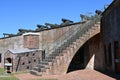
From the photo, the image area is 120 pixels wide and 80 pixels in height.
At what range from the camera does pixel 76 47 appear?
18.2 meters

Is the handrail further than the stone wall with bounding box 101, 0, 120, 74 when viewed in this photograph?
Yes

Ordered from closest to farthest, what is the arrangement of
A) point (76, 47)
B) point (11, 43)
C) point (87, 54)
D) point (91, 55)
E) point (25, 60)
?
point (76, 47) → point (91, 55) → point (87, 54) → point (25, 60) → point (11, 43)

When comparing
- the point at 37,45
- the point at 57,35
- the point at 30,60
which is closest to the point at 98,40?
the point at 57,35

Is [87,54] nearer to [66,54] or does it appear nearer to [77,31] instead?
[77,31]

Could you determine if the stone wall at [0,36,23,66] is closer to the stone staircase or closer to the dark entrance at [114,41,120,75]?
the stone staircase

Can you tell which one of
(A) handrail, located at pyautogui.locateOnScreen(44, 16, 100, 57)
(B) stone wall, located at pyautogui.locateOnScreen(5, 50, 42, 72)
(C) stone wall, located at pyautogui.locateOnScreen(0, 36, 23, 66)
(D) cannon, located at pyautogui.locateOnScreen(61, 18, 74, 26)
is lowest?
(B) stone wall, located at pyautogui.locateOnScreen(5, 50, 42, 72)

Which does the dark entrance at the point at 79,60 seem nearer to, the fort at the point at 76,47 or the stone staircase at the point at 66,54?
the fort at the point at 76,47

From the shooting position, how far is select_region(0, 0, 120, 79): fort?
16688 millimetres

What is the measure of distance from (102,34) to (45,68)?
17.6 feet

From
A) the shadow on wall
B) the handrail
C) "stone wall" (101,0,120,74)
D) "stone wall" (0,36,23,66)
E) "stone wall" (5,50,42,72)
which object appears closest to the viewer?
"stone wall" (101,0,120,74)

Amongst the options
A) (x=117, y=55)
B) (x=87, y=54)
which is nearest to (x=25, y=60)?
(x=87, y=54)

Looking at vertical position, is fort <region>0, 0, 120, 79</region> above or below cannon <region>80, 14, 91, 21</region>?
below

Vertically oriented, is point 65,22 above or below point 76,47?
above

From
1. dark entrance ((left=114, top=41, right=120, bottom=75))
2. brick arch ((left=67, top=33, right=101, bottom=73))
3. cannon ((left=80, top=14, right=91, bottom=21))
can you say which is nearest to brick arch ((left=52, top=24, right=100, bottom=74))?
brick arch ((left=67, top=33, right=101, bottom=73))
